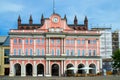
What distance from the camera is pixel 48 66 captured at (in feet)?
257

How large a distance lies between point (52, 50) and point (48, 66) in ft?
14.7

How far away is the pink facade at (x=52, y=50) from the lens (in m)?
78.5

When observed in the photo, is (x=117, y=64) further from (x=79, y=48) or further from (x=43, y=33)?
(x=43, y=33)

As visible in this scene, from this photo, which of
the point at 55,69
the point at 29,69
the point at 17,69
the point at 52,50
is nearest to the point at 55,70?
the point at 55,69

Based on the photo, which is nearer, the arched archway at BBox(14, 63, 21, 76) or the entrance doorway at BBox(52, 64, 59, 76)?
the arched archway at BBox(14, 63, 21, 76)

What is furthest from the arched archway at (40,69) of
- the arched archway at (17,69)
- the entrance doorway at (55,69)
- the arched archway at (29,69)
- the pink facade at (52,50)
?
the arched archway at (17,69)

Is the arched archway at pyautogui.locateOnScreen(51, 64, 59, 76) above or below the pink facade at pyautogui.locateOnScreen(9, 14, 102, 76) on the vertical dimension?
below

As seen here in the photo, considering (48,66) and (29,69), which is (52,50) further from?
(29,69)

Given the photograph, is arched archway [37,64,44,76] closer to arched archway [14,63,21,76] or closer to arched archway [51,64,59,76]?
arched archway [51,64,59,76]

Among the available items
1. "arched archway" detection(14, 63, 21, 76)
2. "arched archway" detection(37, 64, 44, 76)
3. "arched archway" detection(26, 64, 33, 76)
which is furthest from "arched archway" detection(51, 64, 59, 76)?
"arched archway" detection(14, 63, 21, 76)

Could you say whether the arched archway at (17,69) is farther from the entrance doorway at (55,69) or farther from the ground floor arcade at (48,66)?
the entrance doorway at (55,69)

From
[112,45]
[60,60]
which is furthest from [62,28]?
[112,45]

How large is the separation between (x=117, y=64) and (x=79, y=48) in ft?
38.7

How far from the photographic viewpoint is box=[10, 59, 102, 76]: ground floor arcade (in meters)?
78.1
